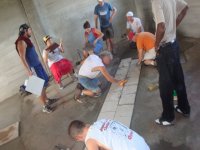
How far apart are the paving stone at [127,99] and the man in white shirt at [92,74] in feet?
1.06

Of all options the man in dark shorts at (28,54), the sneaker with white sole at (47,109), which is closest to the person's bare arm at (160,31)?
the man in dark shorts at (28,54)

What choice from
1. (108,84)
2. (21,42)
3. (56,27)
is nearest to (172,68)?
(108,84)

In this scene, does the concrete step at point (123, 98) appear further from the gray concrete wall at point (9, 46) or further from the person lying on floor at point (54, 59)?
the gray concrete wall at point (9, 46)

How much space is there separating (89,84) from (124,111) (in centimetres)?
134

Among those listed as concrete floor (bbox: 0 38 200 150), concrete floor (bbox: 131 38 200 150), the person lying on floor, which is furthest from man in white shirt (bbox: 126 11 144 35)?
the person lying on floor

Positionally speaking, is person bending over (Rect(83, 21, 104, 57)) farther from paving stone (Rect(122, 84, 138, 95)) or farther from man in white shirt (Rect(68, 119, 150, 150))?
man in white shirt (Rect(68, 119, 150, 150))

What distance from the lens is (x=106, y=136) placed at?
3.23m

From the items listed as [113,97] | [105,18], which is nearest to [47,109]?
[113,97]

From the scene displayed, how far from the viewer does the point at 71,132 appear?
134 inches

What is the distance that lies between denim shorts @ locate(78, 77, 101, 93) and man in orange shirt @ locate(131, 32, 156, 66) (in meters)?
1.44

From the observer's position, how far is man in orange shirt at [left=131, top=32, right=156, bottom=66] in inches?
283

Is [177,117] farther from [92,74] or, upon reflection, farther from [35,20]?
[35,20]

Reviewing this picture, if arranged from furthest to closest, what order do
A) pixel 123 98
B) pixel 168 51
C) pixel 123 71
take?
pixel 123 71 < pixel 123 98 < pixel 168 51

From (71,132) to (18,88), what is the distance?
6.35m
